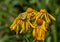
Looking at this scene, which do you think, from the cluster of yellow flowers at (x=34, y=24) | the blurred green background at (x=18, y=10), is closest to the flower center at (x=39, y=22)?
the cluster of yellow flowers at (x=34, y=24)

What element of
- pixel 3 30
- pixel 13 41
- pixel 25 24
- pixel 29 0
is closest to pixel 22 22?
pixel 25 24

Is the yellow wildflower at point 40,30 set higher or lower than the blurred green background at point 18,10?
lower

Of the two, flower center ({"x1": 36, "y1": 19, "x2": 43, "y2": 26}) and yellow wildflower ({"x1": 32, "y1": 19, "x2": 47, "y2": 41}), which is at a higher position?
flower center ({"x1": 36, "y1": 19, "x2": 43, "y2": 26})

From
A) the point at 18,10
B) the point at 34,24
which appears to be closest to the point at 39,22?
the point at 34,24

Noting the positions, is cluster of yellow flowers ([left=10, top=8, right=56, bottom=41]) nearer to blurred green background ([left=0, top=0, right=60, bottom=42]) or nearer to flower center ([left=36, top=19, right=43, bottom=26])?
flower center ([left=36, top=19, right=43, bottom=26])

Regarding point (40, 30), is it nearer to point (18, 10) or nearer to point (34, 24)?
point (34, 24)

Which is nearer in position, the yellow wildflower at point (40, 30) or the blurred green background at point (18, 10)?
the yellow wildflower at point (40, 30)

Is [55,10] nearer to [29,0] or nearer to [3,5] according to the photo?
[29,0]

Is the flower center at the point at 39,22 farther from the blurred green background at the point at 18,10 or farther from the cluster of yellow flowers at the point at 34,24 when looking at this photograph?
the blurred green background at the point at 18,10

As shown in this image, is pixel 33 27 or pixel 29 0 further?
pixel 29 0

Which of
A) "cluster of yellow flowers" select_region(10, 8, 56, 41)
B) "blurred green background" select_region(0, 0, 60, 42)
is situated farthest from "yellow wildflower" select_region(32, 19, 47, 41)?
"blurred green background" select_region(0, 0, 60, 42)

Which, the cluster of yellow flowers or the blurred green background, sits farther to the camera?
the blurred green background
